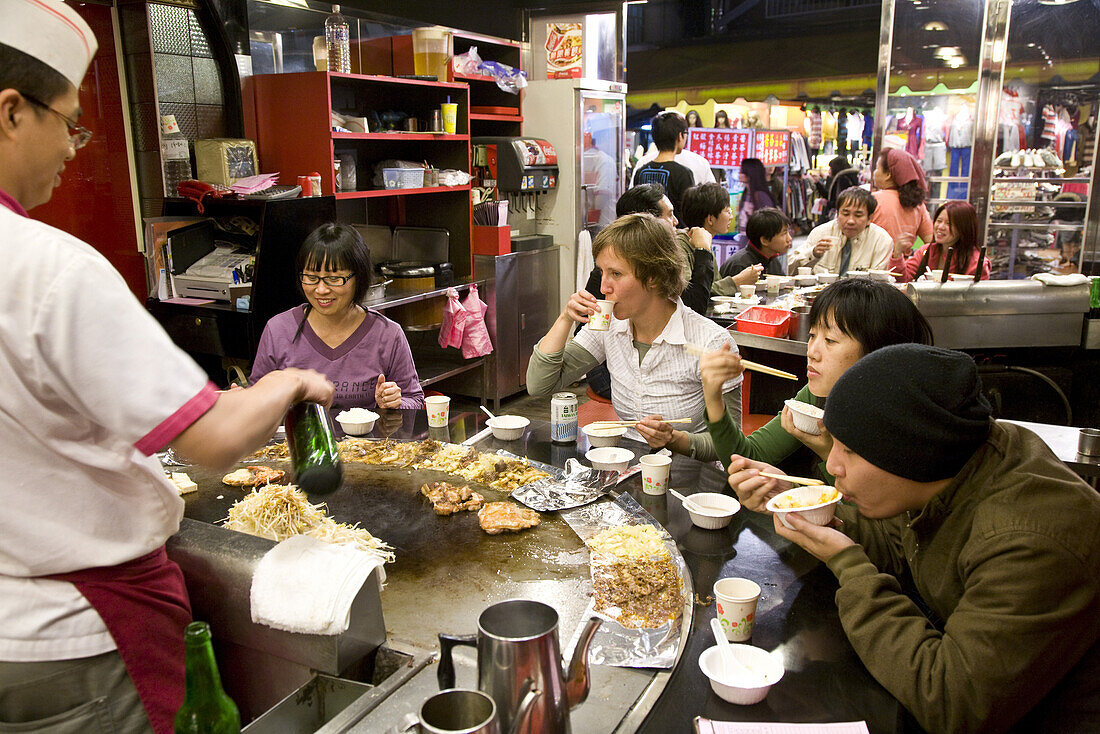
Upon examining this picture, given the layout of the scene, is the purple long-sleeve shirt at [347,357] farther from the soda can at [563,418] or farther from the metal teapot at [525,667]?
the metal teapot at [525,667]

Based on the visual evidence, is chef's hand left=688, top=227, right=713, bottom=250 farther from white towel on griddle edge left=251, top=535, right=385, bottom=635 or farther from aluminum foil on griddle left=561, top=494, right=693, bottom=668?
white towel on griddle edge left=251, top=535, right=385, bottom=635

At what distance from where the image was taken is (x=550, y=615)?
1228mm

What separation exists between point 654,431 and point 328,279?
59.0 inches

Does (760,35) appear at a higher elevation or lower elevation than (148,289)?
higher

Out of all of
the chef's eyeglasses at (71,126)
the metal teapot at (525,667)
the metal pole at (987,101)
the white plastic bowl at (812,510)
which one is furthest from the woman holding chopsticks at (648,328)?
the metal pole at (987,101)

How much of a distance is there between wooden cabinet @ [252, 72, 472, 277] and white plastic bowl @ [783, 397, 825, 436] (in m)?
3.63

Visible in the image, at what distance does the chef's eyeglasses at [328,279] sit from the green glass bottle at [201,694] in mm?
2133

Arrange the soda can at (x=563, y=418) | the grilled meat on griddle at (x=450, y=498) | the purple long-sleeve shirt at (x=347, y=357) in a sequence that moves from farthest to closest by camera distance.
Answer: the purple long-sleeve shirt at (x=347, y=357)
the soda can at (x=563, y=418)
the grilled meat on griddle at (x=450, y=498)

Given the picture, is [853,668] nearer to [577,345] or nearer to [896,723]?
[896,723]

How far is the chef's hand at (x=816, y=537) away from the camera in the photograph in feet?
5.50

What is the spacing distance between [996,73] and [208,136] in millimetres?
6942

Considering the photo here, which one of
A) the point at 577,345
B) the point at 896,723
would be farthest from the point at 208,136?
the point at 896,723

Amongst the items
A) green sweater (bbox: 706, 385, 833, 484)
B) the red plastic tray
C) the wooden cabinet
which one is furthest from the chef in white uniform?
the wooden cabinet

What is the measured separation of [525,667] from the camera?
1146 mm
